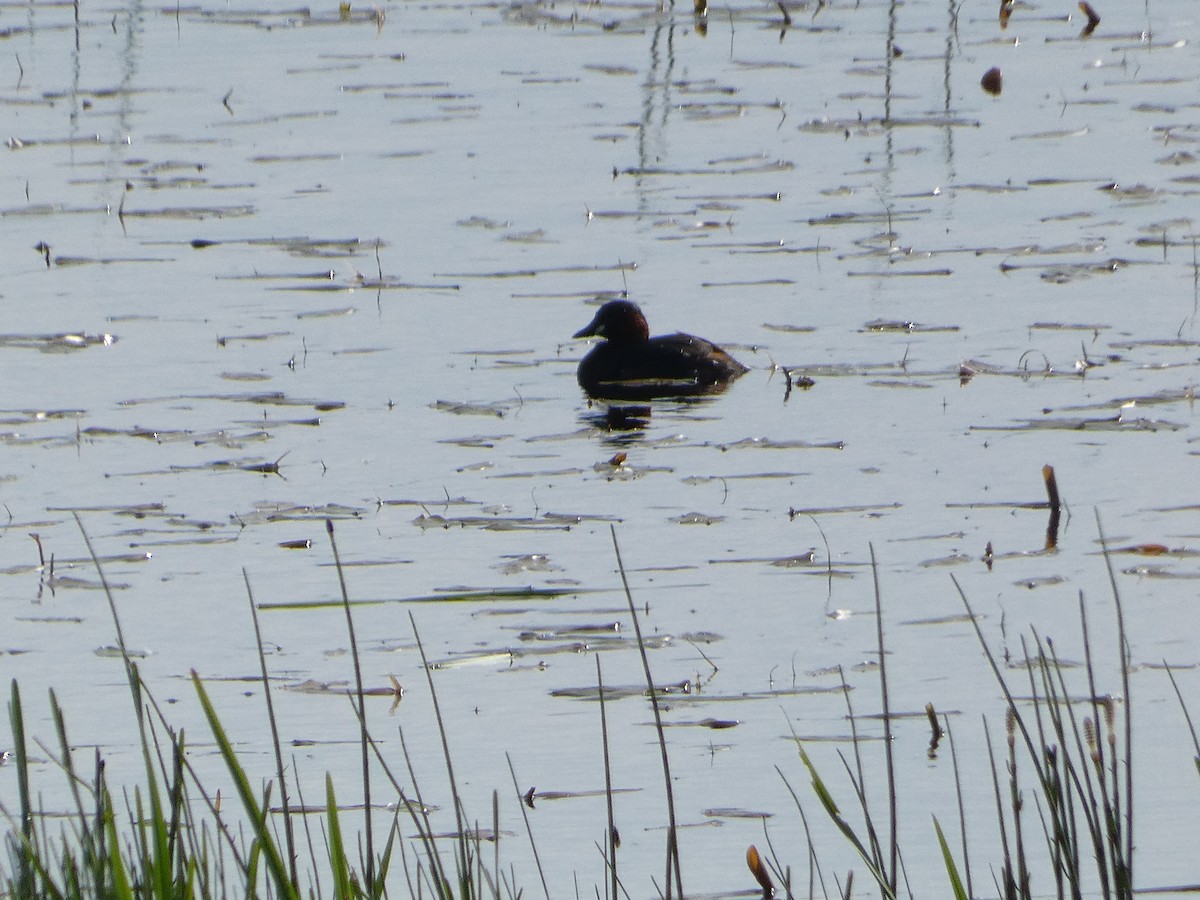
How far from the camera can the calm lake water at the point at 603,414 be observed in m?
6.36

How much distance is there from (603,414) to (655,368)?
48 centimetres

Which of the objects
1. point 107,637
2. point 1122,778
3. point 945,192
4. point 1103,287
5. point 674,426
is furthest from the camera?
point 945,192

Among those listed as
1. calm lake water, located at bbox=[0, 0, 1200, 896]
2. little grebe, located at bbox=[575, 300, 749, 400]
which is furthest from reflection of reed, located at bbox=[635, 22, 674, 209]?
little grebe, located at bbox=[575, 300, 749, 400]

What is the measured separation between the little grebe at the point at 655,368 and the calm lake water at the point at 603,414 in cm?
15

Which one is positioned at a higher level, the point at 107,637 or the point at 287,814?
the point at 287,814

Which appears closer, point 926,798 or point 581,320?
point 926,798

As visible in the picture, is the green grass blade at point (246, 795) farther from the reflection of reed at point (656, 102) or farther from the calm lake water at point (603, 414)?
the reflection of reed at point (656, 102)

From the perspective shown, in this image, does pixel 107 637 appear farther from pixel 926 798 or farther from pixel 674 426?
pixel 674 426

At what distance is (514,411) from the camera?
1015cm

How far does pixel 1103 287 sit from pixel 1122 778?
20.7 feet

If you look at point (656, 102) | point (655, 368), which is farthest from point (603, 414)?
point (656, 102)

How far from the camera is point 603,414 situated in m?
10.3

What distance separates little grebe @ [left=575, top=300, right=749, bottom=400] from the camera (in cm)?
1052

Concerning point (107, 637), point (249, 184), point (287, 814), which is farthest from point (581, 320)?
point (287, 814)
